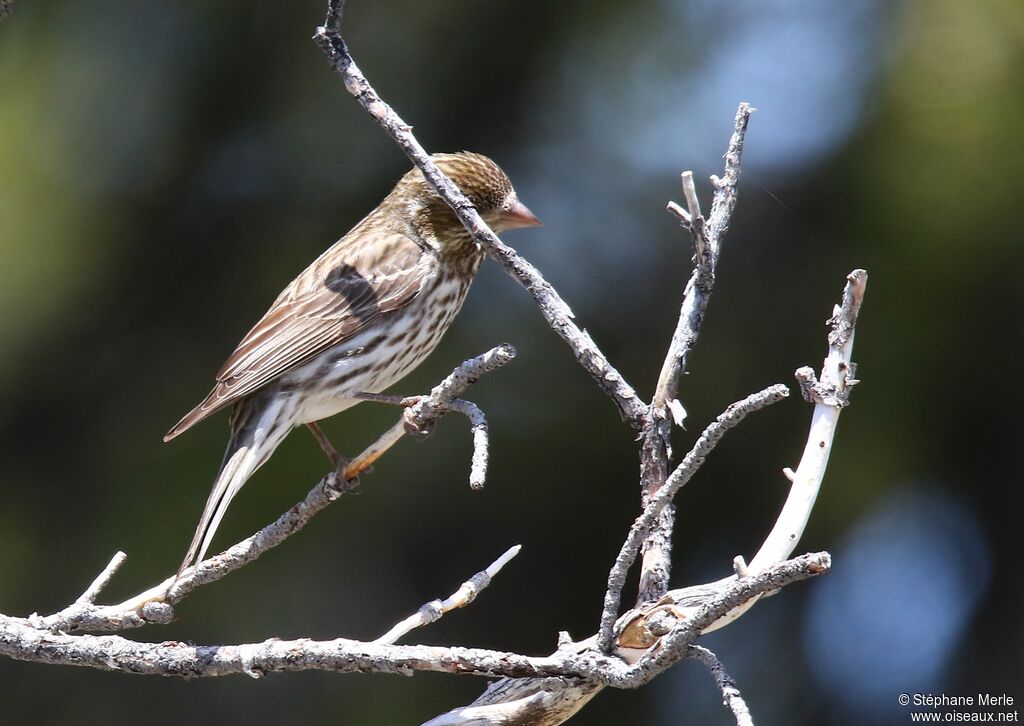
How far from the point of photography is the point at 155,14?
4586 millimetres

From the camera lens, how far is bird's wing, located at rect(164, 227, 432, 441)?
334cm

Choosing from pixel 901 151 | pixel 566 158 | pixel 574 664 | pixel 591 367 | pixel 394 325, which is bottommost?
pixel 574 664

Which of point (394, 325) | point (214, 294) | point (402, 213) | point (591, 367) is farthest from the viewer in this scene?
point (214, 294)

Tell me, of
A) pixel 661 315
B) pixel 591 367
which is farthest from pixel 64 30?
pixel 591 367

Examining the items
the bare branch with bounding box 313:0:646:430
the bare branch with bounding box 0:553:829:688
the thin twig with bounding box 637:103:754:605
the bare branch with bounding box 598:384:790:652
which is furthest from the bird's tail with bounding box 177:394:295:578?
the bare branch with bounding box 598:384:790:652

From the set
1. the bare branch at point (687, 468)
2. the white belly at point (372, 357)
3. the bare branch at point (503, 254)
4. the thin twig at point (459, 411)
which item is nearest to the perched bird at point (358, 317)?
the white belly at point (372, 357)

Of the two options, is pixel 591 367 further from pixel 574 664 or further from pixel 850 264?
pixel 850 264

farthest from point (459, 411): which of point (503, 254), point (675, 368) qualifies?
point (675, 368)

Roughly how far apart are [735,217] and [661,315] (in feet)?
1.44

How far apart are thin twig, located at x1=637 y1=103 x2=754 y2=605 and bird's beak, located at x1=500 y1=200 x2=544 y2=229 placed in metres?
1.41

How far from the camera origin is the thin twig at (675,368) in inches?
82.0

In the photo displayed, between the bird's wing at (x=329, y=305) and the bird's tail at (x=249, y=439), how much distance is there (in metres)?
0.08

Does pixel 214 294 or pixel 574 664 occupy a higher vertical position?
pixel 214 294

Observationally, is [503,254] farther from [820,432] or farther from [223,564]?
[223,564]
